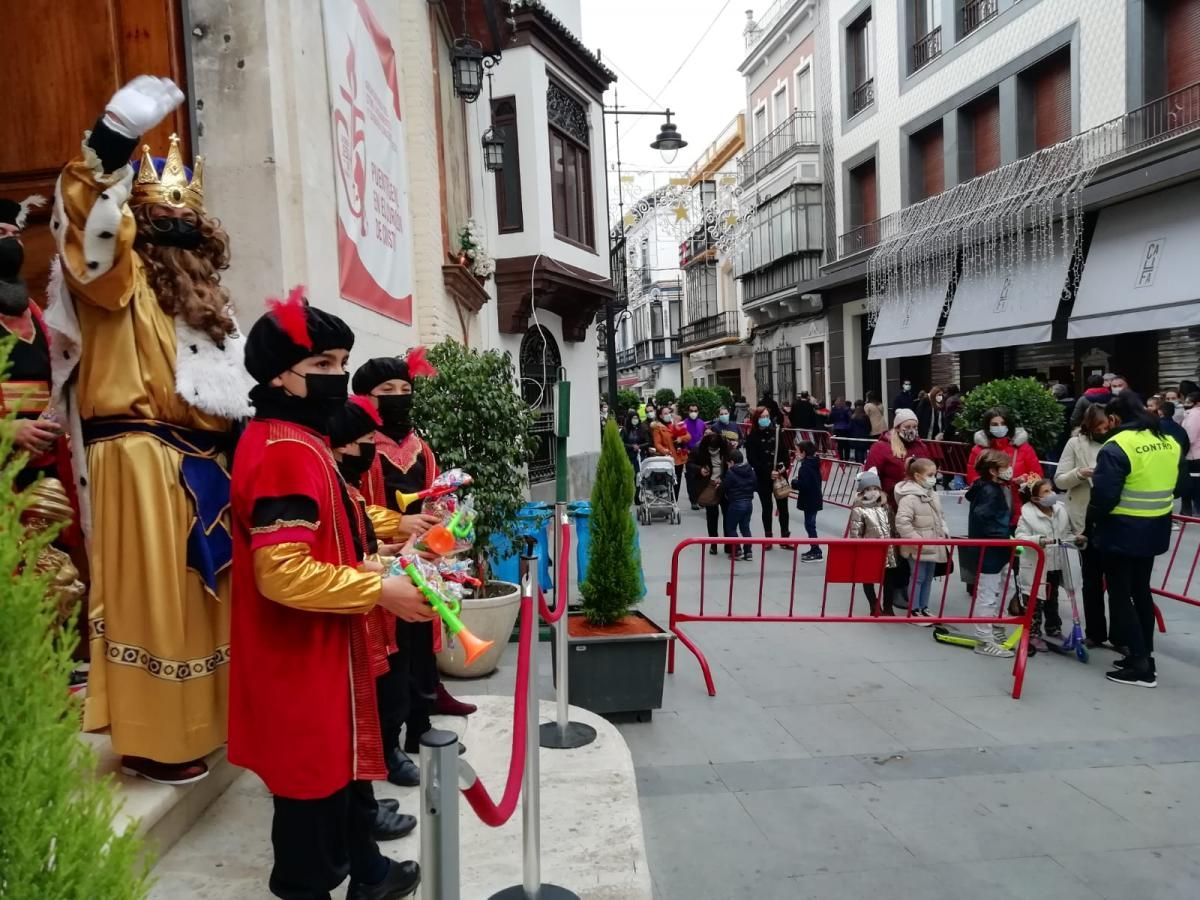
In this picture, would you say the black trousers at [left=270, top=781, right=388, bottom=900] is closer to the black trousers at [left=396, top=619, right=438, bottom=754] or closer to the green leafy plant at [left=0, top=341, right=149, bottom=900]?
the black trousers at [left=396, top=619, right=438, bottom=754]

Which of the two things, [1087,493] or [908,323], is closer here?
[1087,493]

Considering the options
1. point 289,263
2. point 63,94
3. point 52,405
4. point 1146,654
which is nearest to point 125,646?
point 52,405

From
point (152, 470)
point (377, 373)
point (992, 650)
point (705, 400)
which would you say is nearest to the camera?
point (152, 470)

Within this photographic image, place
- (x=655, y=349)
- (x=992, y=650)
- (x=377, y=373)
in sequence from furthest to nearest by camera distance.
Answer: (x=655, y=349)
(x=992, y=650)
(x=377, y=373)

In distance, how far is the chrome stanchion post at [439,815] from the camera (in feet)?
6.27

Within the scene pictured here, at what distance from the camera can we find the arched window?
1427 cm

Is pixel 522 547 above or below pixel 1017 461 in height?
below

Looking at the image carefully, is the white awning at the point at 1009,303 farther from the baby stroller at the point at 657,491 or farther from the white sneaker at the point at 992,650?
the white sneaker at the point at 992,650

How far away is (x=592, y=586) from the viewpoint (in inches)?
219

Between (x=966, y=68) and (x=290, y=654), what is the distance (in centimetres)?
2142

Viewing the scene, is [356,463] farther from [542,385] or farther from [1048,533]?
[542,385]

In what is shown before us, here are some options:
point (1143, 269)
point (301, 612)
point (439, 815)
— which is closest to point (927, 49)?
point (1143, 269)

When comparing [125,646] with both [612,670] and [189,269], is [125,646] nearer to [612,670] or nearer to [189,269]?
[189,269]

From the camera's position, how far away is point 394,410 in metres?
4.04
